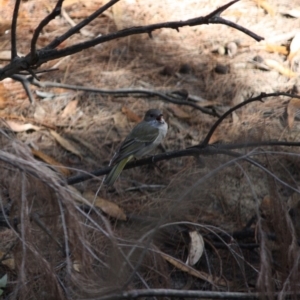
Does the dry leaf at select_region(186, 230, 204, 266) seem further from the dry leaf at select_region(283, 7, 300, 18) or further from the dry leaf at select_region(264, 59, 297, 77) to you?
the dry leaf at select_region(283, 7, 300, 18)

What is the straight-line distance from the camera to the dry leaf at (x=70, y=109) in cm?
645

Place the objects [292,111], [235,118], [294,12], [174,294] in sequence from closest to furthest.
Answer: [174,294]
[292,111]
[235,118]
[294,12]

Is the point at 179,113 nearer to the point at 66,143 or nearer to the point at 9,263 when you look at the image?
the point at 66,143

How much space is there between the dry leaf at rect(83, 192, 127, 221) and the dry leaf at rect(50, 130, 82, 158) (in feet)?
1.92

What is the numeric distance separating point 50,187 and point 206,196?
72.2 inches

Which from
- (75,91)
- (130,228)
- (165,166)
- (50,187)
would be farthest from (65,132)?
(50,187)

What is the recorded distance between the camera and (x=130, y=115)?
21.3 ft

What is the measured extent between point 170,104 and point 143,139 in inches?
42.3

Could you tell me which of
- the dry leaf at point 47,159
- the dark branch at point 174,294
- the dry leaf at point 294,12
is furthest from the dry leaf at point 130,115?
the dark branch at point 174,294

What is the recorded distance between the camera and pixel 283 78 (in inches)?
265

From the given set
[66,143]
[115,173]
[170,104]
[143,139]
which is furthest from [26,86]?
[115,173]

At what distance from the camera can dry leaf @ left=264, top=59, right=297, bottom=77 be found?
676cm

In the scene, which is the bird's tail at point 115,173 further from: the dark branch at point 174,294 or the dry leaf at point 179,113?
the dark branch at point 174,294

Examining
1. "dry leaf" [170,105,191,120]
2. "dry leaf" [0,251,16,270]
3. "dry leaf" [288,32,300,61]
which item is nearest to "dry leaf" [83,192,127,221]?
"dry leaf" [0,251,16,270]
